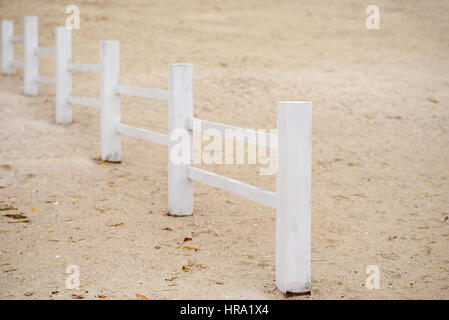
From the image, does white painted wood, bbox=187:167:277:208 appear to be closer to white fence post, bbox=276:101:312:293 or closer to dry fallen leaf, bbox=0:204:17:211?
white fence post, bbox=276:101:312:293

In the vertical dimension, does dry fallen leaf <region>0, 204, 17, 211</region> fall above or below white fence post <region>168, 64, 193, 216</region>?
below

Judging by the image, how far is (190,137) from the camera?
17.2ft

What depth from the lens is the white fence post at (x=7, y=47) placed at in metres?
11.0

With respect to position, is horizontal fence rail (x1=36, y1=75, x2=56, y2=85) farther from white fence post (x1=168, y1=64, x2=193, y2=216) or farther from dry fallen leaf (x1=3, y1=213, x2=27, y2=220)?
white fence post (x1=168, y1=64, x2=193, y2=216)

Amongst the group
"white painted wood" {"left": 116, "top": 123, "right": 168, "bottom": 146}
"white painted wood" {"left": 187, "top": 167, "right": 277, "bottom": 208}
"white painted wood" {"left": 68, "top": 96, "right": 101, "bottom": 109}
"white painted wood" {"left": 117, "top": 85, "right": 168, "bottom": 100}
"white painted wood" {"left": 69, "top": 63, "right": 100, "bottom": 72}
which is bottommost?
"white painted wood" {"left": 187, "top": 167, "right": 277, "bottom": 208}

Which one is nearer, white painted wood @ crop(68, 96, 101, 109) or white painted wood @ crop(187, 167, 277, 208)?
white painted wood @ crop(187, 167, 277, 208)

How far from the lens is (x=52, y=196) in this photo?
5.68 meters

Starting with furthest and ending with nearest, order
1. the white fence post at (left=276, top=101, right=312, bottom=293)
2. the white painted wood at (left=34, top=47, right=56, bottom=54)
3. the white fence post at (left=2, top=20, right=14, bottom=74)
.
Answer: the white fence post at (left=2, top=20, right=14, bottom=74)
the white painted wood at (left=34, top=47, right=56, bottom=54)
the white fence post at (left=276, top=101, right=312, bottom=293)

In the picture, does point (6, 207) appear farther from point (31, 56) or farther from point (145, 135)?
point (31, 56)

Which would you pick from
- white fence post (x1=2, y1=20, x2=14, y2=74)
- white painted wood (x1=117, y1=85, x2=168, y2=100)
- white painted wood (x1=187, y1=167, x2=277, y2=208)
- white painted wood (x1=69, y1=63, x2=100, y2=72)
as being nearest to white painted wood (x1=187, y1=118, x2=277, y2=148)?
white painted wood (x1=187, y1=167, x2=277, y2=208)

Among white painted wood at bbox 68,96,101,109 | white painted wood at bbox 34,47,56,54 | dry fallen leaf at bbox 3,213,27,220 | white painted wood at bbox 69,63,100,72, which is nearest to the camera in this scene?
dry fallen leaf at bbox 3,213,27,220

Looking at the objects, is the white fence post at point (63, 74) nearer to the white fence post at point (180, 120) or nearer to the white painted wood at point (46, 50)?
the white painted wood at point (46, 50)

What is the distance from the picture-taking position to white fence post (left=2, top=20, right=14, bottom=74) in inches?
432

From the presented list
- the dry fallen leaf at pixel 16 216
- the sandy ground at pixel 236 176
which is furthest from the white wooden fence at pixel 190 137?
the dry fallen leaf at pixel 16 216
